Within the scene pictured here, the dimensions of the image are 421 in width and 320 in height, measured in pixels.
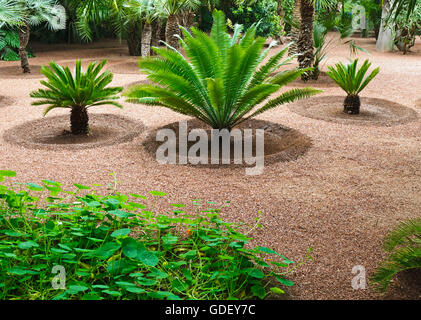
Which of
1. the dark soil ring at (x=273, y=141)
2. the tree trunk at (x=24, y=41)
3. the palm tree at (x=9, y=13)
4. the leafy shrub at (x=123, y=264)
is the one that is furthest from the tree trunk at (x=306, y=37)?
the leafy shrub at (x=123, y=264)

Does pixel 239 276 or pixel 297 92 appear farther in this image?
pixel 297 92

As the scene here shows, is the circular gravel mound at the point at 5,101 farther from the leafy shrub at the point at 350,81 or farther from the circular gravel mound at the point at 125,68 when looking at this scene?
the leafy shrub at the point at 350,81

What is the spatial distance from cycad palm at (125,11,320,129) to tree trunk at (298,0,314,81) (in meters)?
3.68

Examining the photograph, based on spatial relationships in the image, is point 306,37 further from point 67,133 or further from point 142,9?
point 67,133

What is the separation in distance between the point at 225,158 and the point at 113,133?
1.56 meters

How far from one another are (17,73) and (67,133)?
4804 mm

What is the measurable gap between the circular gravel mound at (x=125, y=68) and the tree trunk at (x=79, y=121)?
455 cm

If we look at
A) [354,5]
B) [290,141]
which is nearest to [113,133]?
[290,141]

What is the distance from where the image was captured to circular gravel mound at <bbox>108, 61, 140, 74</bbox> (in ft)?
30.1

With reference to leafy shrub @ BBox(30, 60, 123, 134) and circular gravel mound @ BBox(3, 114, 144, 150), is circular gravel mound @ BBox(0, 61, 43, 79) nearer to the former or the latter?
circular gravel mound @ BBox(3, 114, 144, 150)

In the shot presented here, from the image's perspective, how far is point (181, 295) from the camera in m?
1.98

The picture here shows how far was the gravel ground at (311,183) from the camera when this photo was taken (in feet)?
8.16

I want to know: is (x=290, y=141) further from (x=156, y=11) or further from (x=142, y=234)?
(x=156, y=11)
